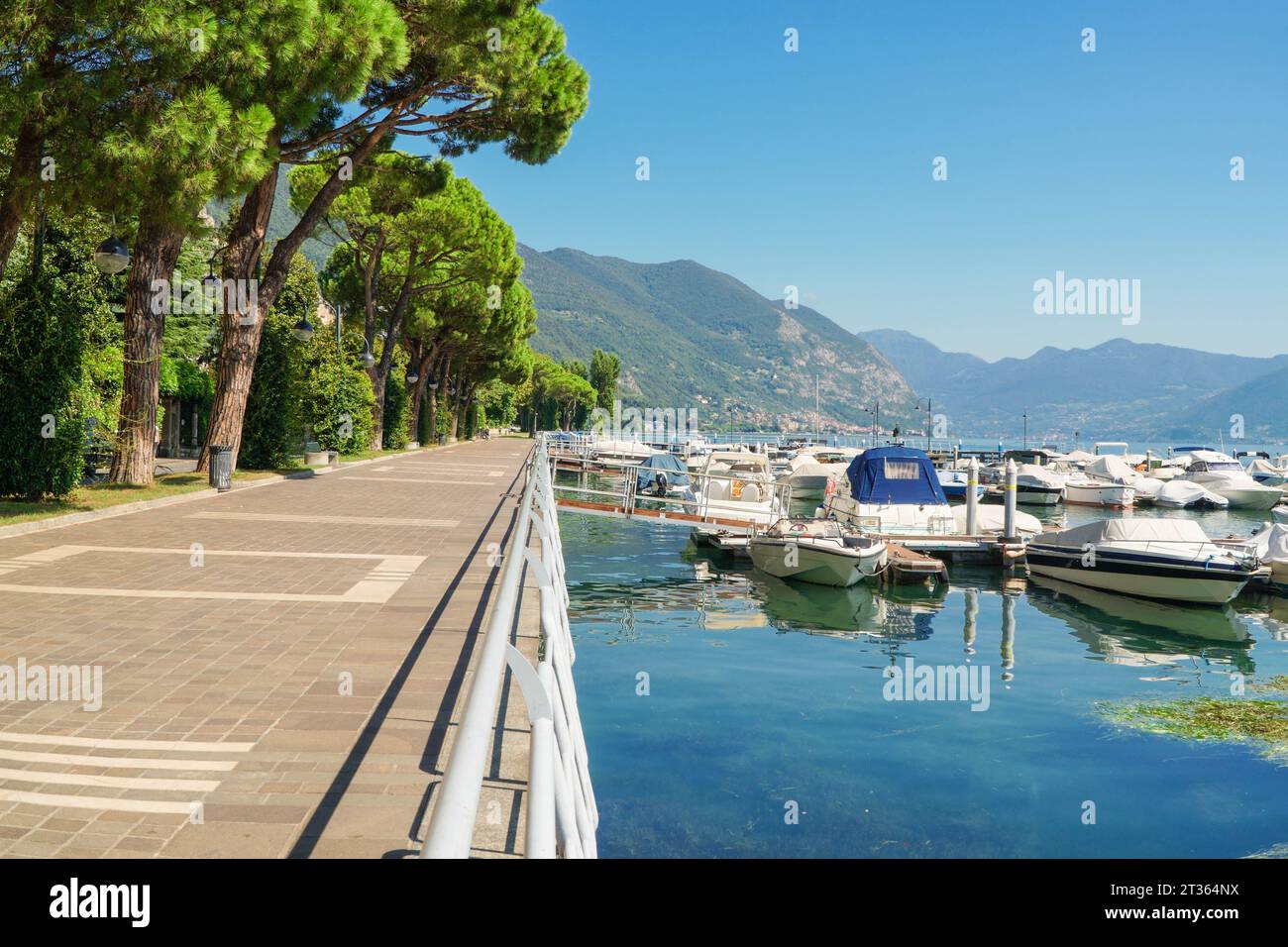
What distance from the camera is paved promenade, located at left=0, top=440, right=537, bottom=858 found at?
12.7 ft

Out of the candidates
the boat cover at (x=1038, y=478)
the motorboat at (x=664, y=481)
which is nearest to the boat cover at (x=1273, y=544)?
the motorboat at (x=664, y=481)

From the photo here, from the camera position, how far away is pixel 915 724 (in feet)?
35.8

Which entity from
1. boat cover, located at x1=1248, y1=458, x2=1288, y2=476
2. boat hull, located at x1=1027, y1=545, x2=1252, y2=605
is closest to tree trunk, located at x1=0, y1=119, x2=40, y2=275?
boat hull, located at x1=1027, y1=545, x2=1252, y2=605

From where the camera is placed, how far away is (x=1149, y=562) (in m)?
19.3

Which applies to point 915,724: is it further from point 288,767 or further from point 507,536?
point 288,767

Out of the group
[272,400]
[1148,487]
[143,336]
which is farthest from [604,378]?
[143,336]

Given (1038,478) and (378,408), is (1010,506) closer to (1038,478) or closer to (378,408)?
(378,408)

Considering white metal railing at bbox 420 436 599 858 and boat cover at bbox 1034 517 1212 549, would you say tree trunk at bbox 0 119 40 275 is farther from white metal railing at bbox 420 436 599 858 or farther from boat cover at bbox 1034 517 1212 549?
boat cover at bbox 1034 517 1212 549

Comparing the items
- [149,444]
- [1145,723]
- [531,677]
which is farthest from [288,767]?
[149,444]

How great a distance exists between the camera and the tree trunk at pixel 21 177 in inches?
507

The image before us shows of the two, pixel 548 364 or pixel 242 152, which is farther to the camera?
pixel 548 364

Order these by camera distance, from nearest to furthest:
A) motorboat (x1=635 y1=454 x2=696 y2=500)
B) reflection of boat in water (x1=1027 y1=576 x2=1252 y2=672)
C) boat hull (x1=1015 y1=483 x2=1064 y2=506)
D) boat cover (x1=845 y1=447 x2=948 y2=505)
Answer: reflection of boat in water (x1=1027 y1=576 x2=1252 y2=672), boat cover (x1=845 y1=447 x2=948 y2=505), motorboat (x1=635 y1=454 x2=696 y2=500), boat hull (x1=1015 y1=483 x2=1064 y2=506)

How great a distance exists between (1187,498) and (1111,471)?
4.51 m

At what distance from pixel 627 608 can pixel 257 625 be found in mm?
10709
